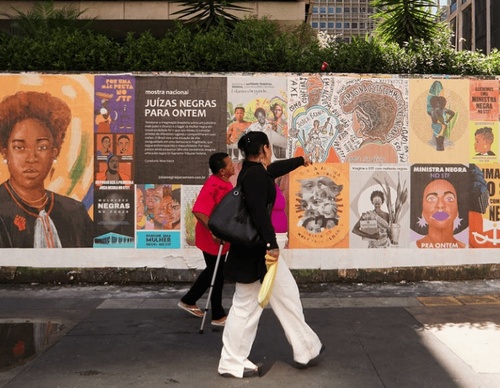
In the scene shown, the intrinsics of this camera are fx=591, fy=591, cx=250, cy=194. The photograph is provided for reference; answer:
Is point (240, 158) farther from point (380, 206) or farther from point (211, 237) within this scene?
point (211, 237)

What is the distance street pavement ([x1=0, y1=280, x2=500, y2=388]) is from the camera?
447cm

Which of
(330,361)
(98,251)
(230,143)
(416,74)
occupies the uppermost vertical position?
(416,74)

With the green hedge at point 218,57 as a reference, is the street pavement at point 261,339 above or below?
below

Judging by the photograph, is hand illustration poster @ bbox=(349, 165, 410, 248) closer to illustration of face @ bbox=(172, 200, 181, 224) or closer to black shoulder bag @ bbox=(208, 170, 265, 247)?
illustration of face @ bbox=(172, 200, 181, 224)

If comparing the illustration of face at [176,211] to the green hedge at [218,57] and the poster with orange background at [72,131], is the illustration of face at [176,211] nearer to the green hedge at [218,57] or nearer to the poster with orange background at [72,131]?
the poster with orange background at [72,131]

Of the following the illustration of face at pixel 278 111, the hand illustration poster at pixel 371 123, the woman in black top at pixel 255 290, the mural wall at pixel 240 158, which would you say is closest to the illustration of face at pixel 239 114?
the mural wall at pixel 240 158

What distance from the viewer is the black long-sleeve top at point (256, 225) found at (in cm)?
444

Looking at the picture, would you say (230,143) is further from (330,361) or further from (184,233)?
(330,361)

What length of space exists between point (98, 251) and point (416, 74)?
5056 mm

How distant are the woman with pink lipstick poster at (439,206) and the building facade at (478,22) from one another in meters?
31.0

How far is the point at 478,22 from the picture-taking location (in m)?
44.9

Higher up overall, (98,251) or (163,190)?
(163,190)

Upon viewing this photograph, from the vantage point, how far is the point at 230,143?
816cm

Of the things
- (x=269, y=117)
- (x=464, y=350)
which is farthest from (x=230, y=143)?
(x=464, y=350)
